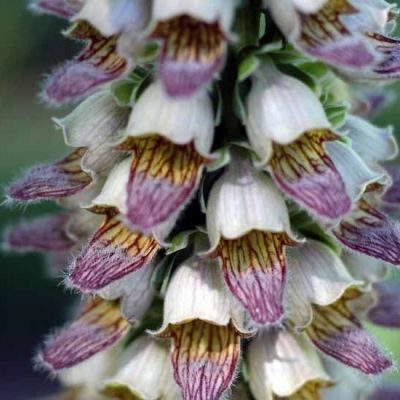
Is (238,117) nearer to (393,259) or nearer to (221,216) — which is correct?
(221,216)

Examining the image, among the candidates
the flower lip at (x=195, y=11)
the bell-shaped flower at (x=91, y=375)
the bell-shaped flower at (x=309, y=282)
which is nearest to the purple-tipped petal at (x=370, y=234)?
the bell-shaped flower at (x=309, y=282)

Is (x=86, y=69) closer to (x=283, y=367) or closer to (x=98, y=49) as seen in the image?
(x=98, y=49)

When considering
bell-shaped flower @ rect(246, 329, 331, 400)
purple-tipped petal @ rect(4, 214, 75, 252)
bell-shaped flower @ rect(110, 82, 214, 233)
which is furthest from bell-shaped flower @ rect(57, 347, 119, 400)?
bell-shaped flower @ rect(110, 82, 214, 233)

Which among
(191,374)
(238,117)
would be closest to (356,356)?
(191,374)

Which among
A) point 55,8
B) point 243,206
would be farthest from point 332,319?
point 55,8

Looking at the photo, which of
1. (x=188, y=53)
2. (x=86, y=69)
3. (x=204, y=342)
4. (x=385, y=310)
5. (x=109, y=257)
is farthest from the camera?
(x=385, y=310)

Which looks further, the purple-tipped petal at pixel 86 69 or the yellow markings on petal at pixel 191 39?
the purple-tipped petal at pixel 86 69

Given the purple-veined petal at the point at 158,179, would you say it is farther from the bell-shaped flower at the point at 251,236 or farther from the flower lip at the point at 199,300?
the flower lip at the point at 199,300

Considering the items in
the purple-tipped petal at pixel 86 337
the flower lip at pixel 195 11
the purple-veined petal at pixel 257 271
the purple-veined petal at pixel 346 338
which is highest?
the flower lip at pixel 195 11
